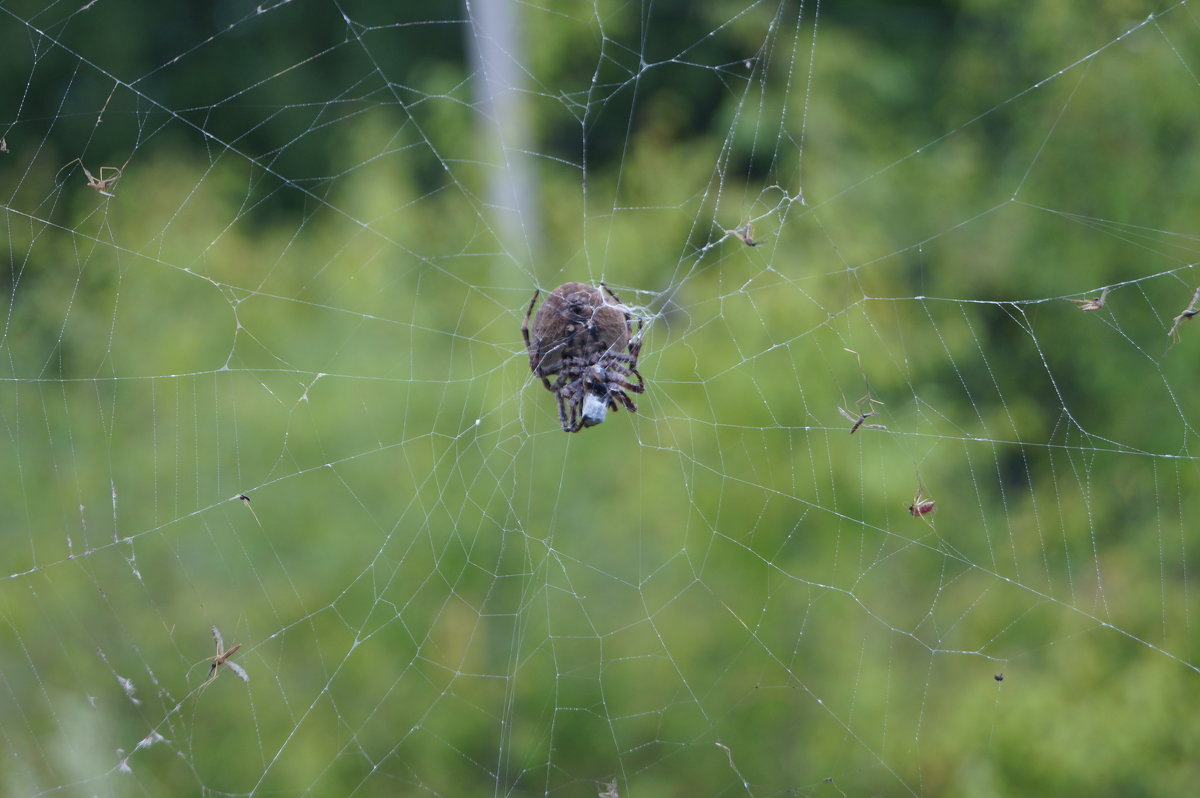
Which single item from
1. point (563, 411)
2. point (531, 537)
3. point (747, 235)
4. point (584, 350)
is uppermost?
point (747, 235)

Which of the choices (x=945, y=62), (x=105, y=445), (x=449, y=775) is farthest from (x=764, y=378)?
(x=945, y=62)

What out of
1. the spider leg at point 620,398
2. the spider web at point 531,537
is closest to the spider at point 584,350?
the spider leg at point 620,398

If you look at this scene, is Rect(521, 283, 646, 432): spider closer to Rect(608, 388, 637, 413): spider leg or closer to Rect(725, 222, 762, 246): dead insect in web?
Rect(608, 388, 637, 413): spider leg

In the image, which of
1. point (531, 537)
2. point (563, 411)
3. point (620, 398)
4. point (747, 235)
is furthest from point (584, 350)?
point (531, 537)

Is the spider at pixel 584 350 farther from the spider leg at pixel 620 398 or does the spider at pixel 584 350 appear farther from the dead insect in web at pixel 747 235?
the dead insect in web at pixel 747 235

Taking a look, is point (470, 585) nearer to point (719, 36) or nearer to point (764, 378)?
point (764, 378)

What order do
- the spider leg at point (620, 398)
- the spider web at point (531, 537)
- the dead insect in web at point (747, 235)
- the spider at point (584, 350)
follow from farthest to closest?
the spider web at point (531, 537) → the spider leg at point (620, 398) → the spider at point (584, 350) → the dead insect in web at point (747, 235)

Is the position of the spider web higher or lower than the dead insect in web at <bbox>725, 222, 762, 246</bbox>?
lower

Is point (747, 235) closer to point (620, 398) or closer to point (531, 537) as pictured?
point (620, 398)

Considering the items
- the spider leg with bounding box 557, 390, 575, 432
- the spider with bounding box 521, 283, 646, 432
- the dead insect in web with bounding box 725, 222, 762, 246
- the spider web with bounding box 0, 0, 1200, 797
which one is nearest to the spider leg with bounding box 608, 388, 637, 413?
the spider with bounding box 521, 283, 646, 432
